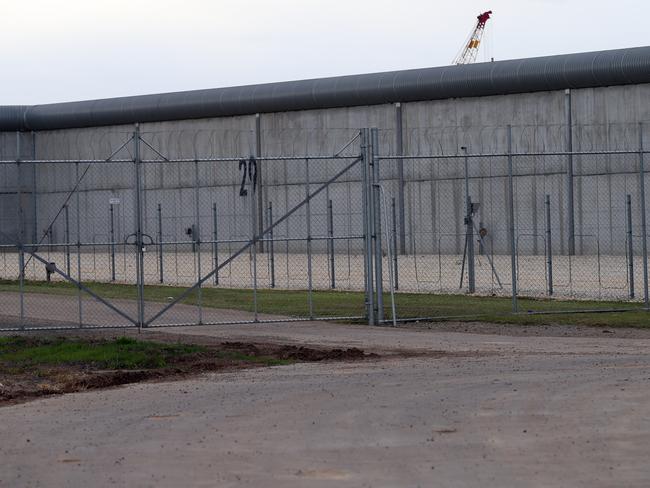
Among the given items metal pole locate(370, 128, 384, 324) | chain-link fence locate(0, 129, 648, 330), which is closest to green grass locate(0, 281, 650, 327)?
chain-link fence locate(0, 129, 648, 330)

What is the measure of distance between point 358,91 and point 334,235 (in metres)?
5.44

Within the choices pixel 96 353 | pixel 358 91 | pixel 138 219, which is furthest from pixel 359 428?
pixel 358 91

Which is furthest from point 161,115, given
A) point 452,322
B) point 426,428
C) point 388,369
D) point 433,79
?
point 426,428

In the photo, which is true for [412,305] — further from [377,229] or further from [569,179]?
[569,179]

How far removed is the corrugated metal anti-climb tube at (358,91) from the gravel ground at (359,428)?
22386 millimetres

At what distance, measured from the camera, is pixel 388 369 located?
449 inches

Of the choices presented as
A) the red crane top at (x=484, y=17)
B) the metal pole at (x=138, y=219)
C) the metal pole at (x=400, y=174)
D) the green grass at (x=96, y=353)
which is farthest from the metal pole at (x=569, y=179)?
the red crane top at (x=484, y=17)

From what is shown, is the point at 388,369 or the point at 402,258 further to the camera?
the point at 402,258

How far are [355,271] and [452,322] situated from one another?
13.5 m

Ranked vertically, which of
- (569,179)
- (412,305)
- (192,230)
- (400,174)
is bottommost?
(412,305)

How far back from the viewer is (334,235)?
35188mm

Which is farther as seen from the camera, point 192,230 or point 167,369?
point 192,230

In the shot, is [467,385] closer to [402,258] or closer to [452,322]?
[452,322]

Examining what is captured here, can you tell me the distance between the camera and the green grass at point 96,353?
39.9ft
